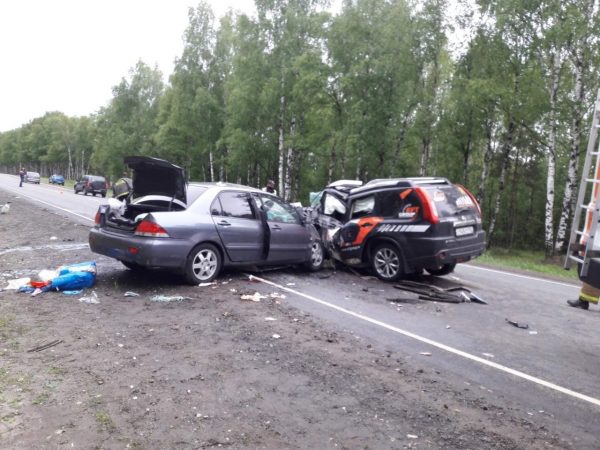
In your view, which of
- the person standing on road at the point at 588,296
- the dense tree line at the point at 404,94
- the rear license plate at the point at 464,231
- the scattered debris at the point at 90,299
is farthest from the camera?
the dense tree line at the point at 404,94

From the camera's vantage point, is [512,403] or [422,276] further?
[422,276]

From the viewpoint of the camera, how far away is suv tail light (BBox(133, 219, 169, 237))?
6914 mm

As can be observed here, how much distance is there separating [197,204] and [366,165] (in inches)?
917

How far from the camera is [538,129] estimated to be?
82.2 feet

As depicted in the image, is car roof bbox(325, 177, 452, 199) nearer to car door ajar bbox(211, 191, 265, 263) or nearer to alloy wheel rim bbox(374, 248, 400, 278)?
alloy wheel rim bbox(374, 248, 400, 278)

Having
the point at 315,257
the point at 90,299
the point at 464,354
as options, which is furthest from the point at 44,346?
the point at 315,257

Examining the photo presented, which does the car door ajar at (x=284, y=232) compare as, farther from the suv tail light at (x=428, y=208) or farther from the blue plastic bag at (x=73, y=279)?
the blue plastic bag at (x=73, y=279)

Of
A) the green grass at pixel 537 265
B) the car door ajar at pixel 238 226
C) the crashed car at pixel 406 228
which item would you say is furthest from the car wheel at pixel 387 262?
the green grass at pixel 537 265

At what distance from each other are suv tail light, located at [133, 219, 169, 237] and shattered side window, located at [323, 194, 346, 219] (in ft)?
14.0

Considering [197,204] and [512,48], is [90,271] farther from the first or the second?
[512,48]

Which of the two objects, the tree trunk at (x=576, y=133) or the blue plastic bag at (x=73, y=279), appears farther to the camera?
the tree trunk at (x=576, y=133)

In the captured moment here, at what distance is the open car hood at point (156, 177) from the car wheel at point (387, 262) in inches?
148

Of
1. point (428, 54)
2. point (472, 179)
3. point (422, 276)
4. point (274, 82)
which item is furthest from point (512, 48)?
point (472, 179)

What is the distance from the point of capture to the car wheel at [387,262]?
8.64 metres
